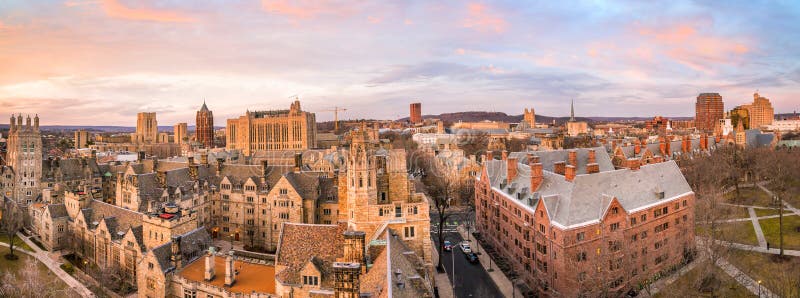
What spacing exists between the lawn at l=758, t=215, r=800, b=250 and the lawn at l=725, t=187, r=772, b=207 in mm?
10057

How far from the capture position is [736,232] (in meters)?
58.2

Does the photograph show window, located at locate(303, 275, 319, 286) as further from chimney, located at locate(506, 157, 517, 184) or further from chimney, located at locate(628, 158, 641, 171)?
chimney, located at locate(628, 158, 641, 171)

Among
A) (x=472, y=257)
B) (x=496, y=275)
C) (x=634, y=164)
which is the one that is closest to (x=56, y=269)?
(x=472, y=257)

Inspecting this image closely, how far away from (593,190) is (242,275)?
3696cm

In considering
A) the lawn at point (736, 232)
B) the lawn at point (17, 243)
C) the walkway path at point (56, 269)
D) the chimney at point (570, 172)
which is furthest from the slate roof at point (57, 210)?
the lawn at point (736, 232)

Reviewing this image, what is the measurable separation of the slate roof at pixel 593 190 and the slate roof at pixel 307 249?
22.6 meters

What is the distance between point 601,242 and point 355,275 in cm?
3176

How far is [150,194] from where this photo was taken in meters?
66.2

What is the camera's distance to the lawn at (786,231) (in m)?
61.0

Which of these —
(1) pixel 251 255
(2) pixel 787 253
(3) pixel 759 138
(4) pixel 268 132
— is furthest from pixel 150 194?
(3) pixel 759 138

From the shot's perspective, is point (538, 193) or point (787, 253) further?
point (787, 253)

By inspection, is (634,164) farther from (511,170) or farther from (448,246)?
(448,246)

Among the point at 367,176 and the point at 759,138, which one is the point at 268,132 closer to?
the point at 367,176

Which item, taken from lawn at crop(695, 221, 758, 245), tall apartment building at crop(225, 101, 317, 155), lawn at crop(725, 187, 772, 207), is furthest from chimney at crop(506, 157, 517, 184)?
tall apartment building at crop(225, 101, 317, 155)
